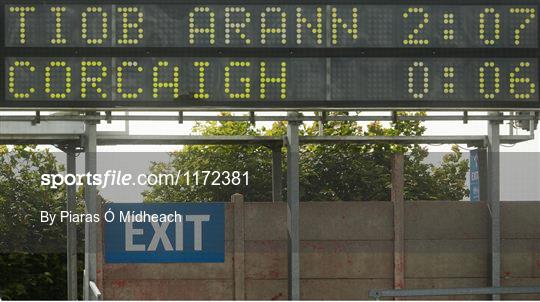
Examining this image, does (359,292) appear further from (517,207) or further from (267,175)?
(267,175)

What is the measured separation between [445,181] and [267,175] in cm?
761

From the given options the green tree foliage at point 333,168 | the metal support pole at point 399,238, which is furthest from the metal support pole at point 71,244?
the green tree foliage at point 333,168

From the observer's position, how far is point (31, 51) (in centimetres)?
1496

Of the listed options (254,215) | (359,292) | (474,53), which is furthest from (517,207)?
(474,53)

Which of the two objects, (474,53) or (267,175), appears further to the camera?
(267,175)

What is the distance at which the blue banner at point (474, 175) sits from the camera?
21131mm

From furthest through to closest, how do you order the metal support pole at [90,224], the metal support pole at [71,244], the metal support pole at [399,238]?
the metal support pole at [71,244] < the metal support pole at [399,238] < the metal support pole at [90,224]

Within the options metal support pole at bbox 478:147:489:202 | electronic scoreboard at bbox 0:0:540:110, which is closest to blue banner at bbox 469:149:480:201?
metal support pole at bbox 478:147:489:202

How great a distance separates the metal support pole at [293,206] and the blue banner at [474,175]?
3.82 meters

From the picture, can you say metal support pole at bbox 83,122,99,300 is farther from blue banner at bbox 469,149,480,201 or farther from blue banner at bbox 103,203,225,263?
blue banner at bbox 469,149,480,201

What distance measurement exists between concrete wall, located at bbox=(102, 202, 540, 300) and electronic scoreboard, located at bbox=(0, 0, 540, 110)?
5280 millimetres

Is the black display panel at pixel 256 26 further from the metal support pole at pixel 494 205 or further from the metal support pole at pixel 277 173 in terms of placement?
the metal support pole at pixel 277 173

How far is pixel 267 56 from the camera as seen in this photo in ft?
49.6

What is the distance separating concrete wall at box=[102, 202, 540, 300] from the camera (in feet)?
65.9
